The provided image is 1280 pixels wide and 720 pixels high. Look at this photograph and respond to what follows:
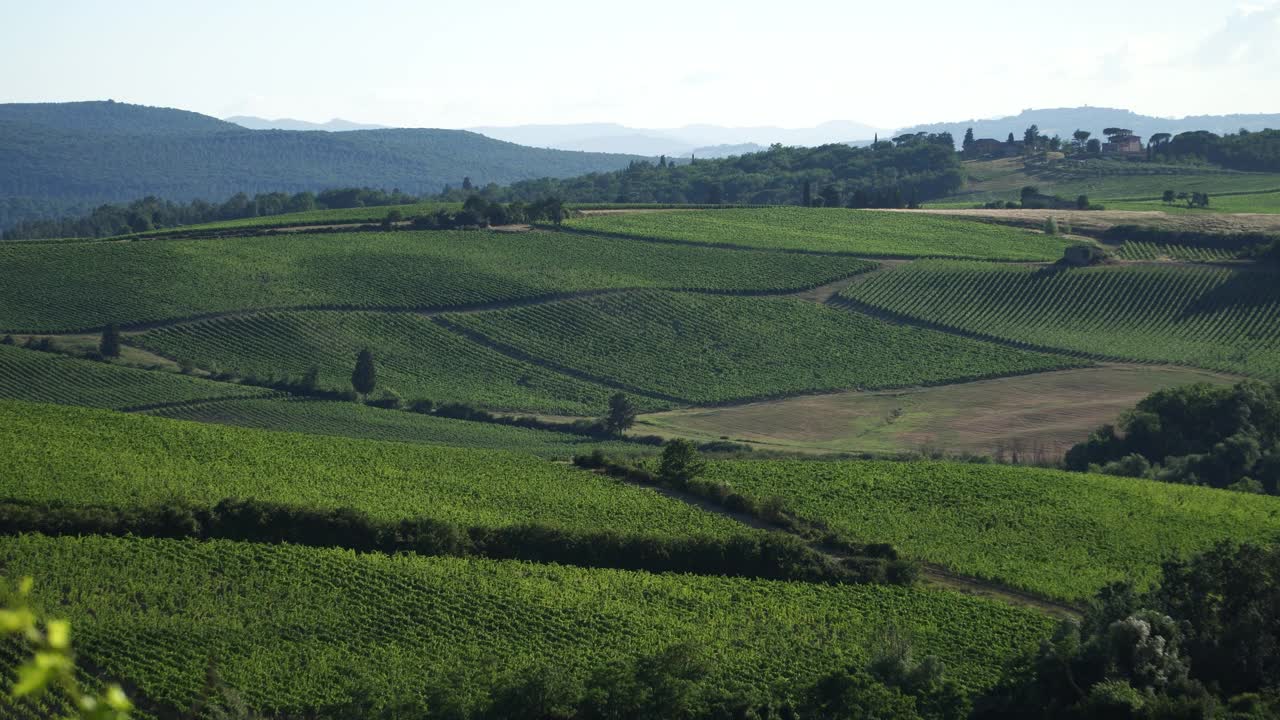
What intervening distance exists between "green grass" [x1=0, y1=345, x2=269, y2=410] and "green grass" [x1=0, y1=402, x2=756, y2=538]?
25.2 meters

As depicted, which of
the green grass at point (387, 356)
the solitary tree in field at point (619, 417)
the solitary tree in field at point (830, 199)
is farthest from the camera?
the solitary tree in field at point (830, 199)

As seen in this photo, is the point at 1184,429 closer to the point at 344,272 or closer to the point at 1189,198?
the point at 344,272

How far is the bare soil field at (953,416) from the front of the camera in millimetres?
85250

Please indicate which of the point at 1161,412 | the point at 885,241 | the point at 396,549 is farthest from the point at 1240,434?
the point at 885,241

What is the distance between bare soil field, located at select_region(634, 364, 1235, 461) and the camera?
280 feet

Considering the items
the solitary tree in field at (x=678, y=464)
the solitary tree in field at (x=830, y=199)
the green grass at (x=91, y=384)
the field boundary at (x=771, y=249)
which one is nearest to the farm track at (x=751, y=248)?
the field boundary at (x=771, y=249)

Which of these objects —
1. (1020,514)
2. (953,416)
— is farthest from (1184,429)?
(1020,514)

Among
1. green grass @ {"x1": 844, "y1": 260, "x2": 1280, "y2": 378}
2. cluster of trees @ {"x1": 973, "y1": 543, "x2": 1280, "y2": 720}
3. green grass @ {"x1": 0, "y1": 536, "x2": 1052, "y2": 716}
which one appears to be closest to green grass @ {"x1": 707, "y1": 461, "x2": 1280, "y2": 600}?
green grass @ {"x1": 0, "y1": 536, "x2": 1052, "y2": 716}

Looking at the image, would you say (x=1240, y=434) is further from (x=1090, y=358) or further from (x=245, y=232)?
(x=245, y=232)

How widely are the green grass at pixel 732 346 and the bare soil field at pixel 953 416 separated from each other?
10.3 feet

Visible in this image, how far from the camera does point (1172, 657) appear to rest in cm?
3941

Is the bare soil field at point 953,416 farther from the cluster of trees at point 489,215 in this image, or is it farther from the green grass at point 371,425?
the cluster of trees at point 489,215

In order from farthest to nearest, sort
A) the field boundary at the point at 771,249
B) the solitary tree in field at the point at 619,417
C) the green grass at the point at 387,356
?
the field boundary at the point at 771,249 < the green grass at the point at 387,356 < the solitary tree in field at the point at 619,417

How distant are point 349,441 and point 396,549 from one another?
61.8ft
